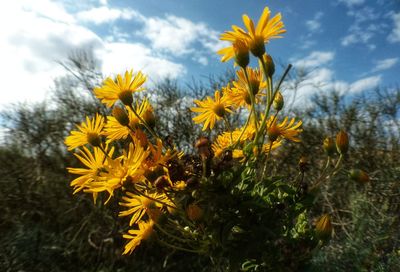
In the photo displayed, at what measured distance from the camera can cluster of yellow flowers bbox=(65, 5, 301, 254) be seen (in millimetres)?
886

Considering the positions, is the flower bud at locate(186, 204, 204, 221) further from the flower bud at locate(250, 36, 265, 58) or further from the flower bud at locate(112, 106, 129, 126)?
the flower bud at locate(250, 36, 265, 58)

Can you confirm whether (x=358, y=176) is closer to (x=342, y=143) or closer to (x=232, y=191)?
(x=342, y=143)

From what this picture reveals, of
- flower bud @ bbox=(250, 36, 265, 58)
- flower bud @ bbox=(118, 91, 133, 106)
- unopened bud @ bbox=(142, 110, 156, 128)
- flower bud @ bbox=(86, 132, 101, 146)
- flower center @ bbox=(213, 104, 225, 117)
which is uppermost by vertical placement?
flower bud @ bbox=(250, 36, 265, 58)

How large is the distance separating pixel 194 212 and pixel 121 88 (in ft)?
1.69

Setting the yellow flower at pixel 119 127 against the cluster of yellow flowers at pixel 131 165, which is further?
the yellow flower at pixel 119 127

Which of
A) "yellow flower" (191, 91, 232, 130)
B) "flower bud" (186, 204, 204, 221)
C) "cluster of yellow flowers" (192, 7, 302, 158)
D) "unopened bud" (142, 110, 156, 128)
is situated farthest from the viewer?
"yellow flower" (191, 91, 232, 130)

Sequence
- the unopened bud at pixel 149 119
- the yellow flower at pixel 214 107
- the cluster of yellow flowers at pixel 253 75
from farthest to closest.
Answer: the yellow flower at pixel 214 107
the unopened bud at pixel 149 119
the cluster of yellow flowers at pixel 253 75

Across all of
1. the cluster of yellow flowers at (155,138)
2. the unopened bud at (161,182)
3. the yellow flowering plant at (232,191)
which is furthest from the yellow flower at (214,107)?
the unopened bud at (161,182)

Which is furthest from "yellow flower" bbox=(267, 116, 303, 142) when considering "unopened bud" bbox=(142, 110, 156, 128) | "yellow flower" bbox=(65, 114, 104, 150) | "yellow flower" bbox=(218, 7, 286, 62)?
"yellow flower" bbox=(65, 114, 104, 150)

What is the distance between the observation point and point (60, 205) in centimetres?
435

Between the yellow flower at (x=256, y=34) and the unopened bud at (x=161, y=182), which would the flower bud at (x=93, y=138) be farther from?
the yellow flower at (x=256, y=34)

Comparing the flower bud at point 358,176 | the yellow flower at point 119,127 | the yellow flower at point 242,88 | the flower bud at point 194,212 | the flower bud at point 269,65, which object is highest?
the flower bud at point 269,65

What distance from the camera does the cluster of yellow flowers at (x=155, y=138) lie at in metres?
0.89

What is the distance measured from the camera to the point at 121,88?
114 centimetres
